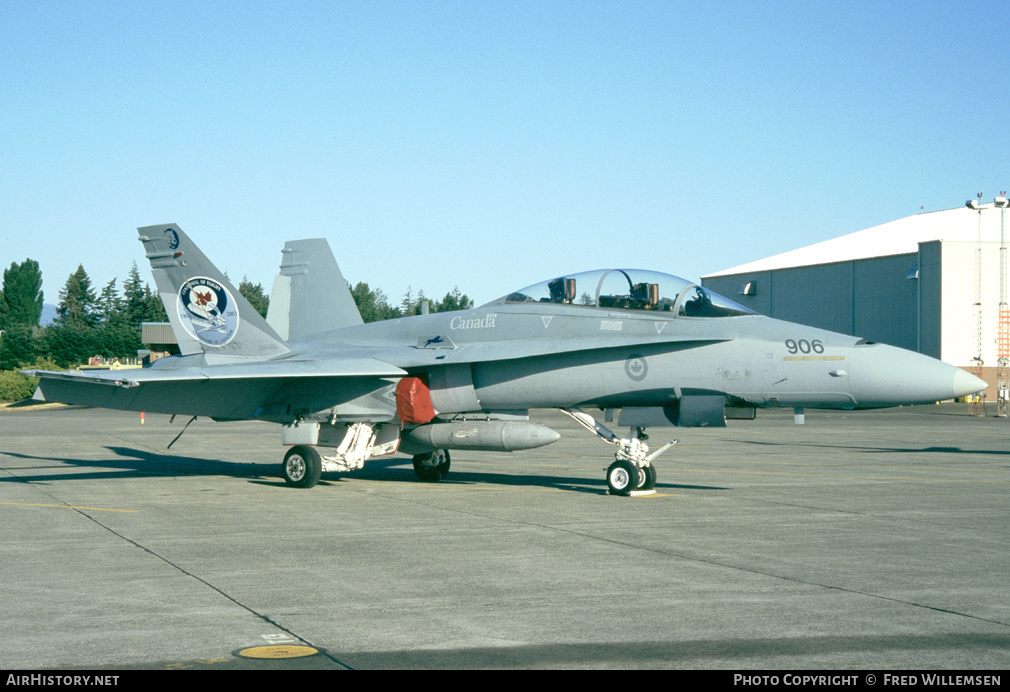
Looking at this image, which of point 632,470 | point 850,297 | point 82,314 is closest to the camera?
point 632,470

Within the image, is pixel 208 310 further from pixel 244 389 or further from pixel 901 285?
pixel 901 285

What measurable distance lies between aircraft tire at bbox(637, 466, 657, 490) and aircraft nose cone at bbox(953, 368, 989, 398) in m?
3.75

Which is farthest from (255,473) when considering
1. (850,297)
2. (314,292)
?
(850,297)

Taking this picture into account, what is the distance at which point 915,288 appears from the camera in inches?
2050

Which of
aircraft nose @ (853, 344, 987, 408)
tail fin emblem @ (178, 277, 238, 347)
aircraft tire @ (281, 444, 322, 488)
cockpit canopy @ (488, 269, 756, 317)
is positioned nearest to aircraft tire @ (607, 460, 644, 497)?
cockpit canopy @ (488, 269, 756, 317)

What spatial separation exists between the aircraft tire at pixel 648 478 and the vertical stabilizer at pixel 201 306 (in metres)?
6.31

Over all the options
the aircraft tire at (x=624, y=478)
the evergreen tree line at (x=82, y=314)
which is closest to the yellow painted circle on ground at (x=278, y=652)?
the aircraft tire at (x=624, y=478)

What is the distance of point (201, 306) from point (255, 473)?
290cm

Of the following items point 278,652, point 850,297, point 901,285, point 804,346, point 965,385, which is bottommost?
point 278,652

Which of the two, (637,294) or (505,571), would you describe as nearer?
(505,571)

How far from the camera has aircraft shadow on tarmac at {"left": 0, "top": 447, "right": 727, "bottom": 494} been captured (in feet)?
47.8

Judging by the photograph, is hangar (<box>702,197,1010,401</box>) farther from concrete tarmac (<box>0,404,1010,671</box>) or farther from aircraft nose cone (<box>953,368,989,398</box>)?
concrete tarmac (<box>0,404,1010,671</box>)

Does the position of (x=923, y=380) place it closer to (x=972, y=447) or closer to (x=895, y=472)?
(x=895, y=472)

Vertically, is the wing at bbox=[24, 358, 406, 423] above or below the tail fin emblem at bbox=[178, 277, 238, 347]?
below
